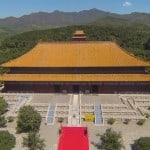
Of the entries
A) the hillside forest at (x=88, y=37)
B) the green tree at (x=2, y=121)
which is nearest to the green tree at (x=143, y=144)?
the green tree at (x=2, y=121)

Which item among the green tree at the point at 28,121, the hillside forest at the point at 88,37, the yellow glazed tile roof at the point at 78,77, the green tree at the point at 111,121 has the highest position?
the hillside forest at the point at 88,37

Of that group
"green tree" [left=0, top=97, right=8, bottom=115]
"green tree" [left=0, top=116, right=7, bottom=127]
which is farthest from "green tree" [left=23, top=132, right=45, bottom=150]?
"green tree" [left=0, top=97, right=8, bottom=115]

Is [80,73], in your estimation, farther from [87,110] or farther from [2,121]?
[2,121]

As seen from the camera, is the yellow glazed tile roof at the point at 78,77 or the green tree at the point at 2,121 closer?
the green tree at the point at 2,121

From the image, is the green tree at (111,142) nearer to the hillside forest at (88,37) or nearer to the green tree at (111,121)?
the green tree at (111,121)

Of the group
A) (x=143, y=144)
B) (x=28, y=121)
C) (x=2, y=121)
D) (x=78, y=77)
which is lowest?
(x=143, y=144)

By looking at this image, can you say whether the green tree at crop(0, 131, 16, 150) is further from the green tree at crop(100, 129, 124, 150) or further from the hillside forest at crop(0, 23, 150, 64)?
the hillside forest at crop(0, 23, 150, 64)

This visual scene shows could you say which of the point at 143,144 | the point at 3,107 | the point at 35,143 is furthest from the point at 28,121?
the point at 143,144

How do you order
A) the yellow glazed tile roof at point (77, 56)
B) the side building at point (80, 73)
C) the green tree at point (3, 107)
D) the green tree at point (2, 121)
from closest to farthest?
the green tree at point (2, 121) < the green tree at point (3, 107) < the side building at point (80, 73) < the yellow glazed tile roof at point (77, 56)
